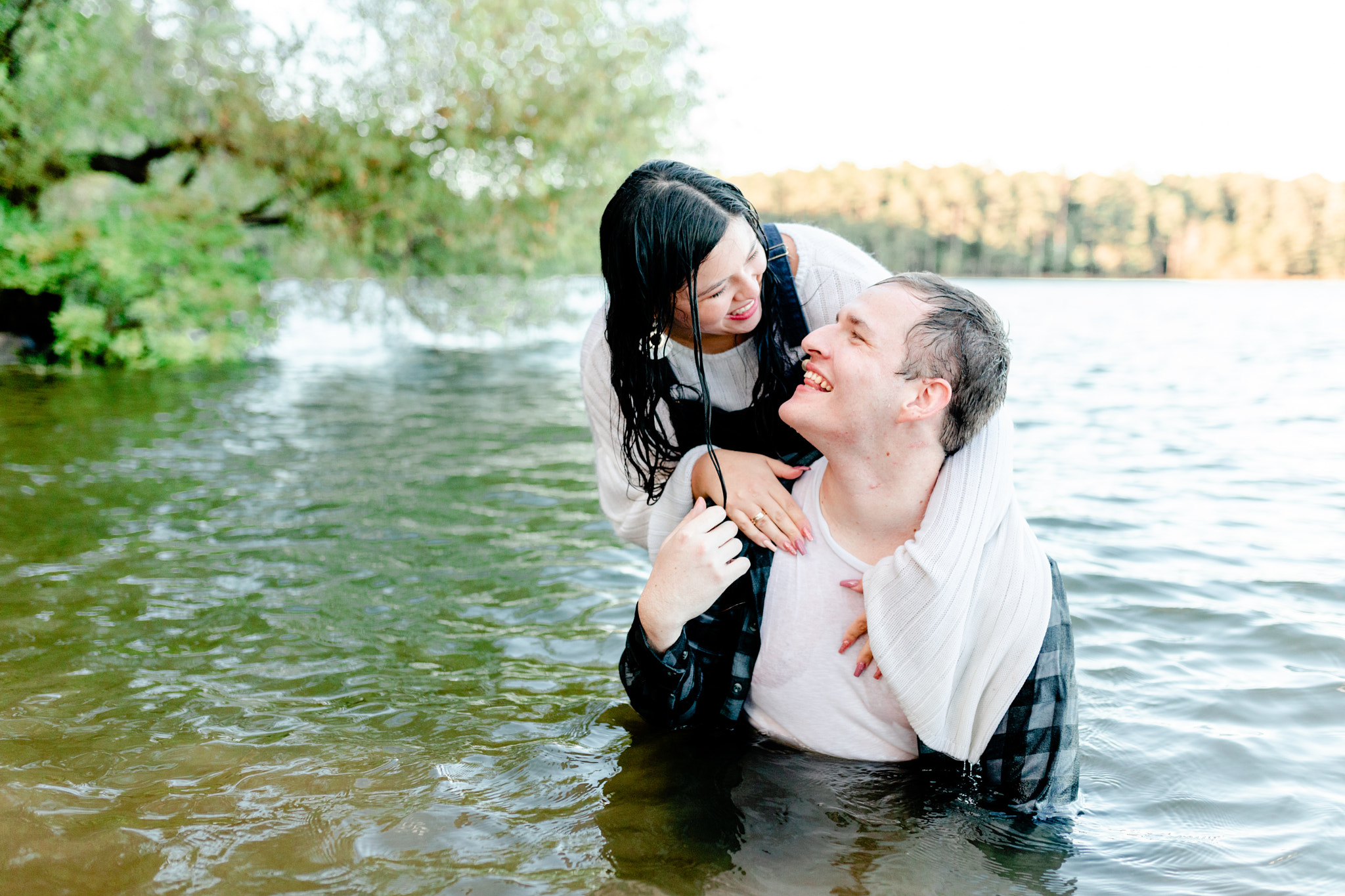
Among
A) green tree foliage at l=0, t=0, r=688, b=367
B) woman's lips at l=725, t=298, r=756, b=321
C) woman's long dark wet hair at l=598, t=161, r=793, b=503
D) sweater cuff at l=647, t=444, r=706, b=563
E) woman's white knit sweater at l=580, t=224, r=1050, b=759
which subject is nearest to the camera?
woman's white knit sweater at l=580, t=224, r=1050, b=759

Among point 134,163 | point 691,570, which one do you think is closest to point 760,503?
point 691,570

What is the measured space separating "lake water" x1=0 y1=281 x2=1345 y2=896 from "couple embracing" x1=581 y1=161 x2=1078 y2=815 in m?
0.31

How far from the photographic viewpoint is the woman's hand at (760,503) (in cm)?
295

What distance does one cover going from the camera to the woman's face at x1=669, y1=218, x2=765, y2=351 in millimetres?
2914

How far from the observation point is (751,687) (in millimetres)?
3139

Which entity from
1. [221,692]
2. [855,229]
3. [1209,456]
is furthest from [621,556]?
[855,229]

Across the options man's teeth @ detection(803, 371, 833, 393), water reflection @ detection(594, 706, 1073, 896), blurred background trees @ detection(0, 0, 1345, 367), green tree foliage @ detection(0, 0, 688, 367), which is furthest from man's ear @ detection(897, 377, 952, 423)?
green tree foliage @ detection(0, 0, 688, 367)

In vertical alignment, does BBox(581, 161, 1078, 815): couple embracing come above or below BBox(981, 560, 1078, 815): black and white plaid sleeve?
above

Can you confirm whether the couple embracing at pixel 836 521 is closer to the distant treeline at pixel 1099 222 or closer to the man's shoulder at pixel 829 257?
the man's shoulder at pixel 829 257

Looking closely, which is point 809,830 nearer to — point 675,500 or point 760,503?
point 760,503

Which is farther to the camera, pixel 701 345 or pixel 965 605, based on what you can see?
pixel 701 345

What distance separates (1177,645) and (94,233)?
1488 centimetres

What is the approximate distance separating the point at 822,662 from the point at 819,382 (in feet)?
2.75

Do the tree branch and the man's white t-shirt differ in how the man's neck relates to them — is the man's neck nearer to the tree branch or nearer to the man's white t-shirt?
the man's white t-shirt
